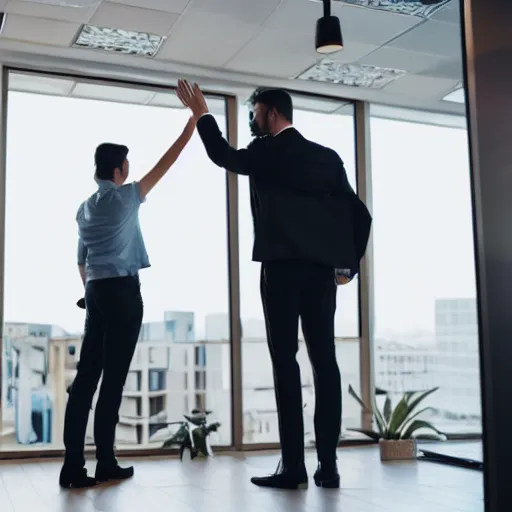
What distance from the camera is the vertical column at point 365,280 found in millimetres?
5035

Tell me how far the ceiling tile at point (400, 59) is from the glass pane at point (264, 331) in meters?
0.64

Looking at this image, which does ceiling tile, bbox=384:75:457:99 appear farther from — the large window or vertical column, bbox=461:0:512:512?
vertical column, bbox=461:0:512:512

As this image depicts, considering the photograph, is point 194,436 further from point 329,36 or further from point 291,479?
point 329,36

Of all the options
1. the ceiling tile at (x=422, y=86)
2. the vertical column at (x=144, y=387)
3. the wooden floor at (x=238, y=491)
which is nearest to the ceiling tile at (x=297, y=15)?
the ceiling tile at (x=422, y=86)

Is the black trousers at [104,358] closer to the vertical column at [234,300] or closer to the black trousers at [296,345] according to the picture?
the black trousers at [296,345]

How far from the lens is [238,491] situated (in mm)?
2682

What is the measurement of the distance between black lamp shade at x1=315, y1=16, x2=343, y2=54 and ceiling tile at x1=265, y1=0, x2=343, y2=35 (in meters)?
0.67

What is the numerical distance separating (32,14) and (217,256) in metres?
1.81

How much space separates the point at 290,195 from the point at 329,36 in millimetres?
961

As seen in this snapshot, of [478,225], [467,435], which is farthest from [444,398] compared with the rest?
[478,225]

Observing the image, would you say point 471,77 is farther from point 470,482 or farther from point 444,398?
point 444,398

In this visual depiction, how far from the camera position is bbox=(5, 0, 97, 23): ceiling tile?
12.3ft

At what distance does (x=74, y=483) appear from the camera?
2.79 metres

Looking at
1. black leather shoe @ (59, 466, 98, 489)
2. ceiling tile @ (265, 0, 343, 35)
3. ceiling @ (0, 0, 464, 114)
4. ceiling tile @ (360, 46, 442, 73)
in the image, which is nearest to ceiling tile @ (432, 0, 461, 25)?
ceiling @ (0, 0, 464, 114)
